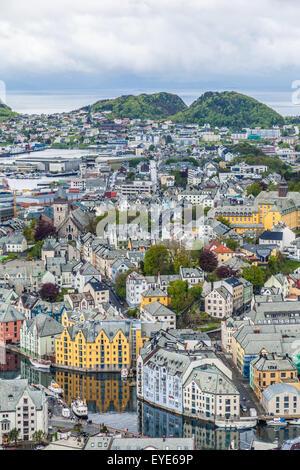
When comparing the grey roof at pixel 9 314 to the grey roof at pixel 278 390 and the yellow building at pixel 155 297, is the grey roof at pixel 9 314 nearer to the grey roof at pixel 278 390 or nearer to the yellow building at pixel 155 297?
the yellow building at pixel 155 297

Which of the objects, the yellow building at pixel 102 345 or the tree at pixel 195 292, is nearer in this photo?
Result: the yellow building at pixel 102 345

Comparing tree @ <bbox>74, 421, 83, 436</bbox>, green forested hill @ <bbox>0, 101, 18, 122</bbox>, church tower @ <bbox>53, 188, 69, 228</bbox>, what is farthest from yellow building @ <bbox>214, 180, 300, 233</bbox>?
green forested hill @ <bbox>0, 101, 18, 122</bbox>

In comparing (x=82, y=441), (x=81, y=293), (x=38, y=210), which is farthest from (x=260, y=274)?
(x=38, y=210)

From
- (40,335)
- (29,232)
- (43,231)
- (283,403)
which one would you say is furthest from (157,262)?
(283,403)

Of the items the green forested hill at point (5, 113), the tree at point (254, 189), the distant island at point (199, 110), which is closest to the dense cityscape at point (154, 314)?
the tree at point (254, 189)

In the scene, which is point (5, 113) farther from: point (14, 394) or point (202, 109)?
point (14, 394)
